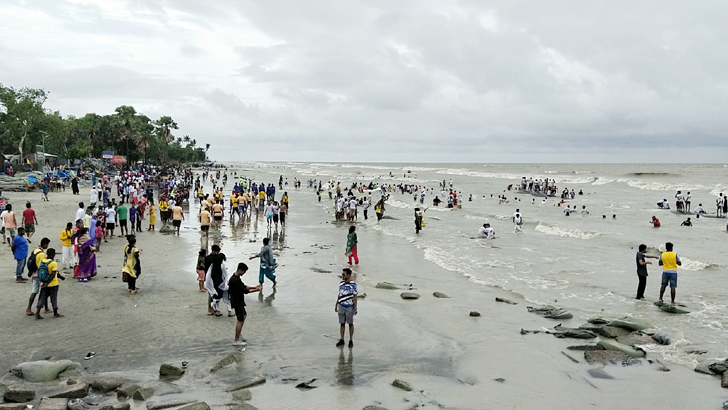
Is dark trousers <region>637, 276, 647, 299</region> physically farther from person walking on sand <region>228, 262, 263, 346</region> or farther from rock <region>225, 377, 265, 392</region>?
rock <region>225, 377, 265, 392</region>

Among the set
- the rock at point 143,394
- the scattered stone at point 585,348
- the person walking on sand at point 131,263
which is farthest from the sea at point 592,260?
the person walking on sand at point 131,263

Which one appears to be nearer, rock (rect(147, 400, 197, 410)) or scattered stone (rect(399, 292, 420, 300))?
rock (rect(147, 400, 197, 410))

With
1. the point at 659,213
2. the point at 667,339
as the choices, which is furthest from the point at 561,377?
the point at 659,213

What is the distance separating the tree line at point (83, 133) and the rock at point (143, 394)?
48477 mm

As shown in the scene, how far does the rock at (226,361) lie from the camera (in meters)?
7.87

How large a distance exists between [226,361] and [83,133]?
265 ft

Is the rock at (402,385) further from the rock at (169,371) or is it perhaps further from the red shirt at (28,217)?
the red shirt at (28,217)

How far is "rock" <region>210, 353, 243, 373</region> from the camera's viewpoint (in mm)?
7874

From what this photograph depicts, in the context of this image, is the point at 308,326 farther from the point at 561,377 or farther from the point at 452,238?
the point at 452,238

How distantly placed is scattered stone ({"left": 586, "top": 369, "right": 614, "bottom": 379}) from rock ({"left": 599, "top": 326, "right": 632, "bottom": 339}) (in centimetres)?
201

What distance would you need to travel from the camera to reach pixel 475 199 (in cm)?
5438

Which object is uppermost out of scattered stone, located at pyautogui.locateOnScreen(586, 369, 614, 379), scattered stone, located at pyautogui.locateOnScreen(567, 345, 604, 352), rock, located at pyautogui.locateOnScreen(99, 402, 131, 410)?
rock, located at pyautogui.locateOnScreen(99, 402, 131, 410)

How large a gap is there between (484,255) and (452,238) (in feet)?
15.7

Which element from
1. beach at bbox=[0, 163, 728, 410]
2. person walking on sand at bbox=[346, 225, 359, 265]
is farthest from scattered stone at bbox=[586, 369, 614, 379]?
person walking on sand at bbox=[346, 225, 359, 265]
